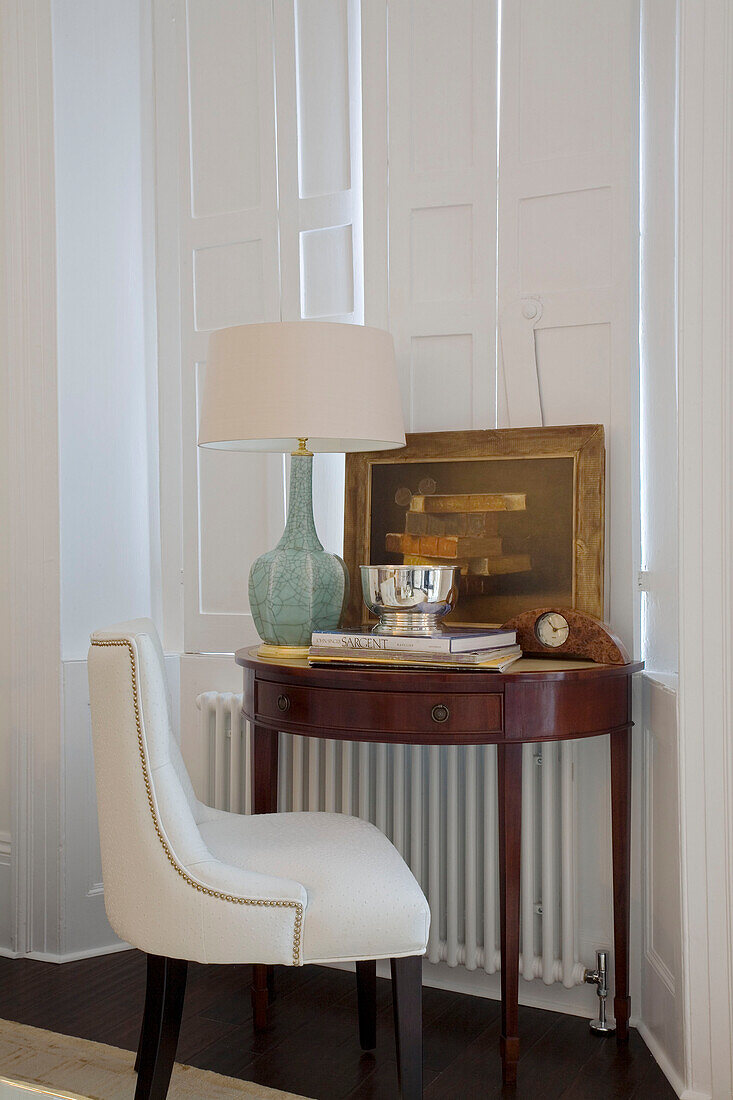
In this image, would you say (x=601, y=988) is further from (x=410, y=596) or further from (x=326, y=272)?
(x=326, y=272)

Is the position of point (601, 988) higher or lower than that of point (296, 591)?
lower

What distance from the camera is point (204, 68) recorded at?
2660 mm

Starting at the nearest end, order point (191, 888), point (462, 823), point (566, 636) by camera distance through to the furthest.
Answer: point (191, 888) → point (566, 636) → point (462, 823)

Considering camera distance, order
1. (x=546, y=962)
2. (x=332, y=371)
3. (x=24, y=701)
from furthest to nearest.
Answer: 1. (x=24, y=701)
2. (x=546, y=962)
3. (x=332, y=371)

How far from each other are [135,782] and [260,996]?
83 cm

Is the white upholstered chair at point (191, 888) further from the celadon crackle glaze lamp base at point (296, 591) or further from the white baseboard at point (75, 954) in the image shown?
the white baseboard at point (75, 954)

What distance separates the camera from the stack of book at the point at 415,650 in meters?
1.83

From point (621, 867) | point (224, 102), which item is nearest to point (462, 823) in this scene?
point (621, 867)

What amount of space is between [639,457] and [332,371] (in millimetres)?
723

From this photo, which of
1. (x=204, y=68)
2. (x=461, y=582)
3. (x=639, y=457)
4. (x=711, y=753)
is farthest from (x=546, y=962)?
(x=204, y=68)

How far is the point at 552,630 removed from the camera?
2.03 metres

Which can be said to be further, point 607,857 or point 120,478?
point 120,478

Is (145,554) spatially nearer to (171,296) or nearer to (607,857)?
(171,296)

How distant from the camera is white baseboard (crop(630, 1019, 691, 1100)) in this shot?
5.83ft
